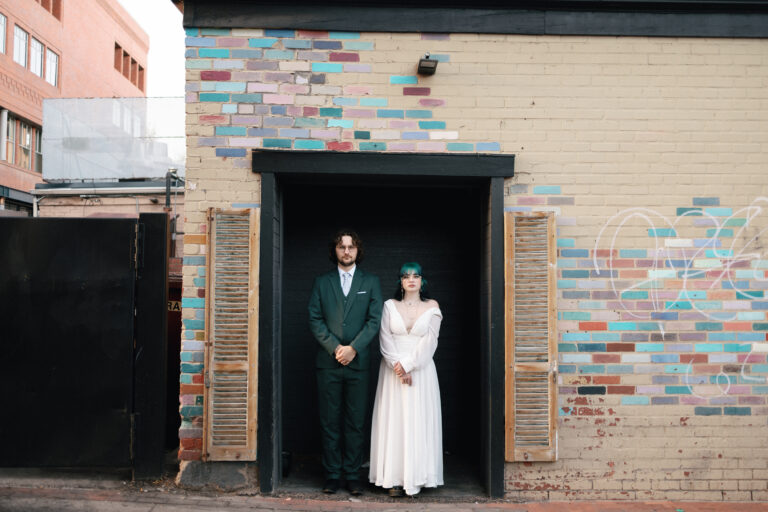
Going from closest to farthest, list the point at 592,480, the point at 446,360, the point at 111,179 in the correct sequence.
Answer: the point at 592,480, the point at 446,360, the point at 111,179

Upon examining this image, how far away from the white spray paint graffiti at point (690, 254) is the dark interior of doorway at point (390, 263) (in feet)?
4.55

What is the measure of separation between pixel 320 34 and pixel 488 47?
1.35 metres

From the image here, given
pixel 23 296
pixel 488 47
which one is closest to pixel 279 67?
pixel 488 47

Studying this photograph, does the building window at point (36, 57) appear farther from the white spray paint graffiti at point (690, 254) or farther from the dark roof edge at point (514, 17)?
A: the white spray paint graffiti at point (690, 254)

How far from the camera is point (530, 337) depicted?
455 centimetres

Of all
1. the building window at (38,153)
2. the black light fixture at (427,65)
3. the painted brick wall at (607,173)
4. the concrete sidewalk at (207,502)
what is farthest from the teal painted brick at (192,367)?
the building window at (38,153)

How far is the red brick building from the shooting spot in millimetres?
19062

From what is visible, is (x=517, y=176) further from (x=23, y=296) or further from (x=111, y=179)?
(x=111, y=179)

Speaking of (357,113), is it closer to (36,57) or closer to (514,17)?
(514,17)

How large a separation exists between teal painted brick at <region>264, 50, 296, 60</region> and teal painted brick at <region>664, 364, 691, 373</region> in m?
3.87

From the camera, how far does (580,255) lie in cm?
466

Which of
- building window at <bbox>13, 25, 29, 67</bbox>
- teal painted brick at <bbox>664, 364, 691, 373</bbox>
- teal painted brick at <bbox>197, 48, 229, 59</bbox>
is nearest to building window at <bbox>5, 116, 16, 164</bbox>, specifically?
building window at <bbox>13, 25, 29, 67</bbox>

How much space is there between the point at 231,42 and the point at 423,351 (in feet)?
9.45

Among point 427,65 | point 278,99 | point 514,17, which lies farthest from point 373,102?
point 514,17
